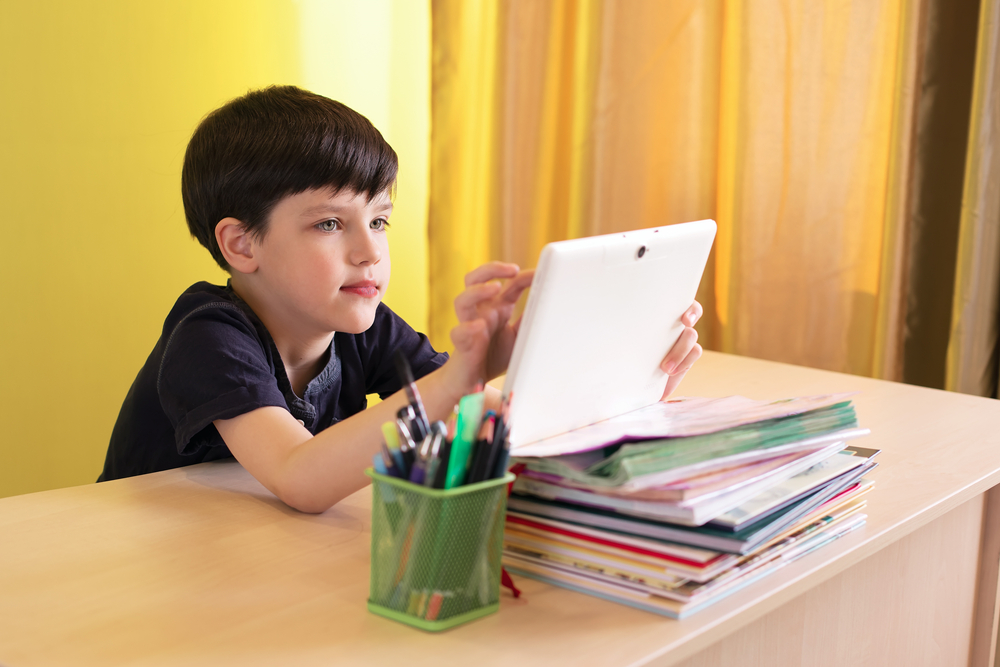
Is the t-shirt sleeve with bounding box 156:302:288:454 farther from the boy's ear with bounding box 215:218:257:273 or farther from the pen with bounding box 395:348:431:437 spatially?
the pen with bounding box 395:348:431:437

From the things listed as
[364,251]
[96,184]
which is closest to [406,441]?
[364,251]

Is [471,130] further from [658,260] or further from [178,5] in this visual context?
[658,260]

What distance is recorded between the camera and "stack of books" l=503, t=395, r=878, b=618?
0.59 meters

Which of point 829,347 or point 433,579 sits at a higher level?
point 433,579

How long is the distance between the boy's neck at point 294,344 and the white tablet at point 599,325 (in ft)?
1.55

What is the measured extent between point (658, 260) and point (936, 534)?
45cm

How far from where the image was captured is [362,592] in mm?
627

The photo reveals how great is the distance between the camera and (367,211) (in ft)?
3.41

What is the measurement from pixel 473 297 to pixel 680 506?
0.22 m

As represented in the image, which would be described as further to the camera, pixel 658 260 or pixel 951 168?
pixel 951 168

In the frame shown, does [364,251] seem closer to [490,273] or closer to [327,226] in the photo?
[327,226]

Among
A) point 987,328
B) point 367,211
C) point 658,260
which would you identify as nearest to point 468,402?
point 658,260

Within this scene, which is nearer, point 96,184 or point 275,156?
point 275,156

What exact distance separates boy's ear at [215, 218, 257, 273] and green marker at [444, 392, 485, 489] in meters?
0.56
